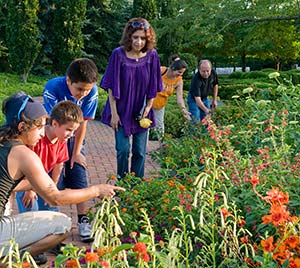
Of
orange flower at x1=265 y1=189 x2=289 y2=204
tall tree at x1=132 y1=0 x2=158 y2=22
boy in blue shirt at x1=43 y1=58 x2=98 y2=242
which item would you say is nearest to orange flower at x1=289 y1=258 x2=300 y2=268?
orange flower at x1=265 y1=189 x2=289 y2=204

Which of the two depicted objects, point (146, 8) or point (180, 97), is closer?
point (180, 97)

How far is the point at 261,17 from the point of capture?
16281 mm

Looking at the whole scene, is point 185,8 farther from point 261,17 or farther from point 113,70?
point 113,70

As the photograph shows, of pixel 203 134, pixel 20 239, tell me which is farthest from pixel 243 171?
pixel 203 134

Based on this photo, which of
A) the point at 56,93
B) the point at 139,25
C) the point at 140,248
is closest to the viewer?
the point at 140,248

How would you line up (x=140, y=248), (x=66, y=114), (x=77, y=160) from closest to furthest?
(x=140, y=248), (x=66, y=114), (x=77, y=160)

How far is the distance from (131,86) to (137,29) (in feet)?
1.65

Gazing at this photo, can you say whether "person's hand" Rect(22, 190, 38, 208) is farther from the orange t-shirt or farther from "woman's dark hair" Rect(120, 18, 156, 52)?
the orange t-shirt

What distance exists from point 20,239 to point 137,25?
89.2 inches

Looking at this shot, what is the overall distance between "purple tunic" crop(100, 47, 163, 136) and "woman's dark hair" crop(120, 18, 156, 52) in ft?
0.26

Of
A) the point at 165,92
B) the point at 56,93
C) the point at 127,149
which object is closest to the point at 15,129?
the point at 56,93

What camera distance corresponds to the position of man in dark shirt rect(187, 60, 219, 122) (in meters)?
7.03

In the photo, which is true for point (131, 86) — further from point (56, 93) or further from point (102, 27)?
point (102, 27)

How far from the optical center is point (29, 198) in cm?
330
